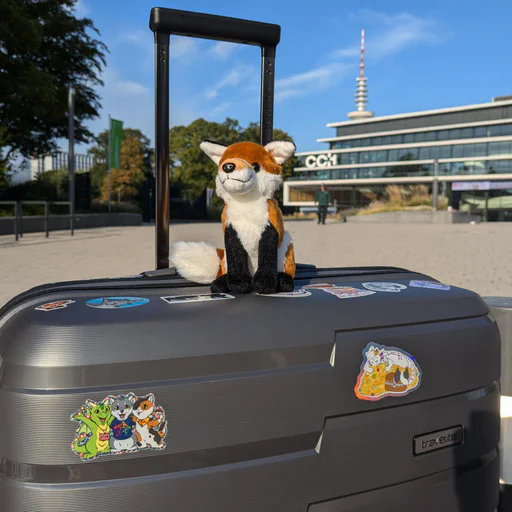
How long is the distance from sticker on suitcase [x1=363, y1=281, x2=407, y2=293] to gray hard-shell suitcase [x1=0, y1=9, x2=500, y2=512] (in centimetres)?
1

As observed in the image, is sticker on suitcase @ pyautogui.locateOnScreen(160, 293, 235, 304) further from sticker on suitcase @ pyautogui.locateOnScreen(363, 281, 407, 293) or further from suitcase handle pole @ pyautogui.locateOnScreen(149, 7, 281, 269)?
suitcase handle pole @ pyautogui.locateOnScreen(149, 7, 281, 269)

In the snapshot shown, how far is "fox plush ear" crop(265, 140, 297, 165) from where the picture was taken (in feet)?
5.80

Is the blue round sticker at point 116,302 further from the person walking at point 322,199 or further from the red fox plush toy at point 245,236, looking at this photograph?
the person walking at point 322,199

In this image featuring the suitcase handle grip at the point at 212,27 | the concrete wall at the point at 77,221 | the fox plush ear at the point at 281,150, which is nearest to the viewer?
the fox plush ear at the point at 281,150

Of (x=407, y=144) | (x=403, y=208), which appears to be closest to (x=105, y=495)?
(x=403, y=208)

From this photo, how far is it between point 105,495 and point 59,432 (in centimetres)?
18

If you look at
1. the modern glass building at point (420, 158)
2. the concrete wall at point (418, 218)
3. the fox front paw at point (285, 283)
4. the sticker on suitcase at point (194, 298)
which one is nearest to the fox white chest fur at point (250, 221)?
the fox front paw at point (285, 283)

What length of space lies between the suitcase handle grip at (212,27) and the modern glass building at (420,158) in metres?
50.0

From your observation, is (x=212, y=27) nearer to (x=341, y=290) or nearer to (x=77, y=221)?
(x=341, y=290)

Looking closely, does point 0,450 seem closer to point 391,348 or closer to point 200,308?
point 200,308

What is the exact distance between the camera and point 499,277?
6.91m

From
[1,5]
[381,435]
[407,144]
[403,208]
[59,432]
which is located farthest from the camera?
[407,144]

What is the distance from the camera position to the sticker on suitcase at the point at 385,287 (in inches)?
62.4

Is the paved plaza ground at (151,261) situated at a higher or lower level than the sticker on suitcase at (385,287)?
lower
